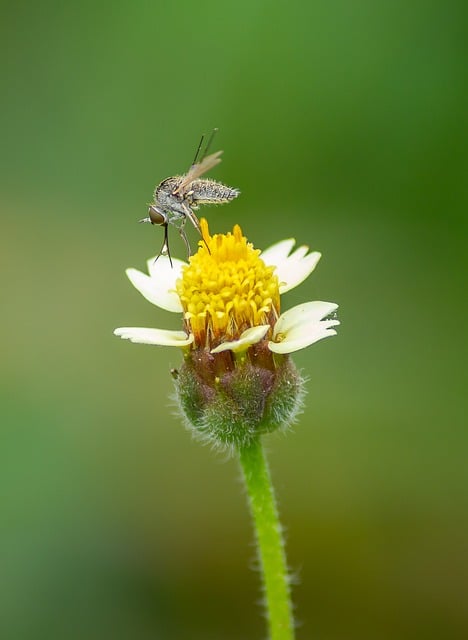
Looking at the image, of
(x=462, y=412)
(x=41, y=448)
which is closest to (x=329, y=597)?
(x=462, y=412)

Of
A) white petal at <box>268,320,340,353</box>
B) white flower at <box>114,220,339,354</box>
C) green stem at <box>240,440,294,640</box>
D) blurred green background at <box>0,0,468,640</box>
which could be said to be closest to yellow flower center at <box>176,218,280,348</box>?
white flower at <box>114,220,339,354</box>

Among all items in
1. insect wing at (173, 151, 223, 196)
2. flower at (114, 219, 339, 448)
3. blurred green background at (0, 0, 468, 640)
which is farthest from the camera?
blurred green background at (0, 0, 468, 640)

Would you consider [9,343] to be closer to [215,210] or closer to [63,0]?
[215,210]

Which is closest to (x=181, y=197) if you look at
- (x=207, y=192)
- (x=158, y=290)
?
(x=207, y=192)

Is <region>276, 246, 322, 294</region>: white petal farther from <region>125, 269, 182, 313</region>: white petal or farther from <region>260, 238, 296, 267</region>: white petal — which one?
<region>125, 269, 182, 313</region>: white petal

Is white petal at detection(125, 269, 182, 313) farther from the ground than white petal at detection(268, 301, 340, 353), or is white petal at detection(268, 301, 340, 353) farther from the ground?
white petal at detection(125, 269, 182, 313)

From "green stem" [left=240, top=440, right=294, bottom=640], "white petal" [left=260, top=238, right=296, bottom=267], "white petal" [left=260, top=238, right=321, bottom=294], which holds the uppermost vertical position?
"white petal" [left=260, top=238, right=296, bottom=267]
